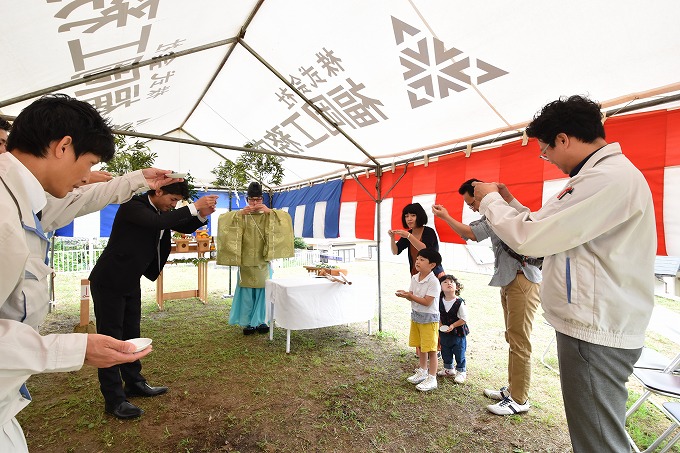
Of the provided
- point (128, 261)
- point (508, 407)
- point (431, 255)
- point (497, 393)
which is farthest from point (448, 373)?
point (128, 261)

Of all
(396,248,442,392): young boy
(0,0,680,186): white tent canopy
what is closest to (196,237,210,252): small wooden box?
(0,0,680,186): white tent canopy

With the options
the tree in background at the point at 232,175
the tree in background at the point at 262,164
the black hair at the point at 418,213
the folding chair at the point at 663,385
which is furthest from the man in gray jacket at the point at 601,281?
the tree in background at the point at 232,175

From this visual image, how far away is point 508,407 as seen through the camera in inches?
103

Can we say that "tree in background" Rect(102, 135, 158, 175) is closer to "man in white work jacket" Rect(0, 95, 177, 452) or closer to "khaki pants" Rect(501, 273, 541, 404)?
"man in white work jacket" Rect(0, 95, 177, 452)

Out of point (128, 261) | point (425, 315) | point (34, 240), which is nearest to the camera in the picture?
point (34, 240)

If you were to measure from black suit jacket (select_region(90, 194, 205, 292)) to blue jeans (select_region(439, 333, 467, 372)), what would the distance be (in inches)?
108

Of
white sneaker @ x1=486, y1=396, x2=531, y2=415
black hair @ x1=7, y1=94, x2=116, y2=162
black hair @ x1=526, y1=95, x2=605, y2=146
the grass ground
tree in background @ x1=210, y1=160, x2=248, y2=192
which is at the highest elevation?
tree in background @ x1=210, y1=160, x2=248, y2=192

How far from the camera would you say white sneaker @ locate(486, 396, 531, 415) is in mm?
2605

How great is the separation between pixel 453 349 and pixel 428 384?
51 cm

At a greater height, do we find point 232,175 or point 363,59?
point 363,59

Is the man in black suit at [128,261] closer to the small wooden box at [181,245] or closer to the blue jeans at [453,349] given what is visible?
the blue jeans at [453,349]

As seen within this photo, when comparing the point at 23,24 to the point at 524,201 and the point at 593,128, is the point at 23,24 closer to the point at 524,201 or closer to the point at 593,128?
the point at 593,128

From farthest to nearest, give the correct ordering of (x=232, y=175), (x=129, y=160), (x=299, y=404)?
(x=232, y=175)
(x=129, y=160)
(x=299, y=404)

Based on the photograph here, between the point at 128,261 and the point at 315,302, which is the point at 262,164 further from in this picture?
the point at 128,261
